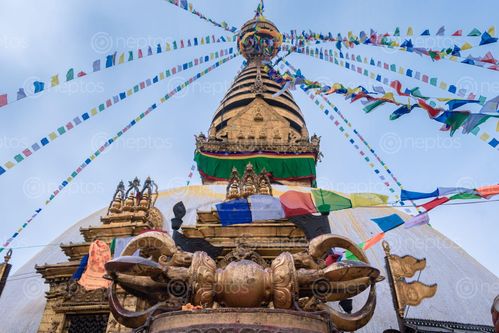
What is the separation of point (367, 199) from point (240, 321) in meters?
4.78

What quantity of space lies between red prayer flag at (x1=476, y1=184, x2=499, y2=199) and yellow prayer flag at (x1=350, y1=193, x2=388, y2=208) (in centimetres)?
130

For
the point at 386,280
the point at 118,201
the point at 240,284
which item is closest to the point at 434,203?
the point at 240,284

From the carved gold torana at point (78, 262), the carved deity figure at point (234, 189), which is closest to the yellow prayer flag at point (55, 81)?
the carved gold torana at point (78, 262)

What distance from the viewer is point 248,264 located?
2.15 metres

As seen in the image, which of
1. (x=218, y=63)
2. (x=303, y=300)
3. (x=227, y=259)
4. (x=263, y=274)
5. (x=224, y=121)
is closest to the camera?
(x=263, y=274)

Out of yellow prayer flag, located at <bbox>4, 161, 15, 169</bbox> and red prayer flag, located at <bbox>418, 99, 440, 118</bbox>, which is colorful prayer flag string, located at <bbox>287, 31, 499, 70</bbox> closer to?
red prayer flag, located at <bbox>418, 99, 440, 118</bbox>

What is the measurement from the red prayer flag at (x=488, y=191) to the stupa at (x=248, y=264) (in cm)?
134

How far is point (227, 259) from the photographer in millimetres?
6348

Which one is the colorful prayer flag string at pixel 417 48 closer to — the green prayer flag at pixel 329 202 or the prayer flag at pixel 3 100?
the green prayer flag at pixel 329 202

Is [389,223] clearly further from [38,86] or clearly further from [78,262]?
[38,86]

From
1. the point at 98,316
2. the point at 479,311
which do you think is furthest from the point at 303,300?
the point at 479,311

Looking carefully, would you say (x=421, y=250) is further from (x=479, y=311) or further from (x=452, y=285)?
(x=479, y=311)

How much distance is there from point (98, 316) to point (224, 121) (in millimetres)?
14059

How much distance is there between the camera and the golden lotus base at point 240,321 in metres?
1.84
